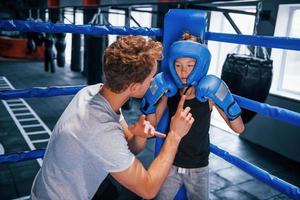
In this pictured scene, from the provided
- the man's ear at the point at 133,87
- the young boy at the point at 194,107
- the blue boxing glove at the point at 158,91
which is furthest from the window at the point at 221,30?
the man's ear at the point at 133,87

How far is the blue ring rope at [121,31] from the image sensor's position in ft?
4.61

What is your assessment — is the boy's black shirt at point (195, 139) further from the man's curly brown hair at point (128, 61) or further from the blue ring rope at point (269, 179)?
the man's curly brown hair at point (128, 61)

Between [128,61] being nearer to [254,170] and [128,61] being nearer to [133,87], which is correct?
[133,87]

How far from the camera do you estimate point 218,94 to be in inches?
58.1

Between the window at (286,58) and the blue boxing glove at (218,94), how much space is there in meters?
2.82

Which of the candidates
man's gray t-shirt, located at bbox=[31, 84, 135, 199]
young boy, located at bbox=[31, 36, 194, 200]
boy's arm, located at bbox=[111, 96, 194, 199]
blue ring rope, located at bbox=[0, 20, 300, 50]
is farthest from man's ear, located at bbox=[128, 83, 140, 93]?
blue ring rope, located at bbox=[0, 20, 300, 50]

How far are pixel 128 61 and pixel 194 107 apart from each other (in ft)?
2.15

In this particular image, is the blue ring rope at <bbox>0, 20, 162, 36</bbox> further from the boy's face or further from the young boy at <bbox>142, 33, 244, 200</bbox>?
the boy's face

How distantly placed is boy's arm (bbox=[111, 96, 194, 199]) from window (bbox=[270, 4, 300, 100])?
3.20 m

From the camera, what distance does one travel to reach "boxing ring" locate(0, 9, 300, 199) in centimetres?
149

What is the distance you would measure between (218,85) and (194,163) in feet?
1.54

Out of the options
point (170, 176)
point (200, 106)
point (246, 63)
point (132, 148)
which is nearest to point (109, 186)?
point (132, 148)

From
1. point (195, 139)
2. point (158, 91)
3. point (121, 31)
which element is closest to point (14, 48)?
point (121, 31)

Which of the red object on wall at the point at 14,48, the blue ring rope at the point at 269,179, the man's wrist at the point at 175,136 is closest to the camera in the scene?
the man's wrist at the point at 175,136
